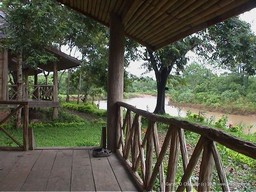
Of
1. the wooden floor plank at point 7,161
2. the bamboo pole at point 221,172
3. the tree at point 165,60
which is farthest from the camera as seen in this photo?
the tree at point 165,60

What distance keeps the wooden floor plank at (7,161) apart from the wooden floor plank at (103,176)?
1.07 m

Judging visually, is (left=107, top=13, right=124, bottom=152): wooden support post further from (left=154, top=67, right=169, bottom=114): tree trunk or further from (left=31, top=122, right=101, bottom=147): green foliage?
(left=154, top=67, right=169, bottom=114): tree trunk

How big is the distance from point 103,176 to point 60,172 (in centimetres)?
56

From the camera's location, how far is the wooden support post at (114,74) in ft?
15.5

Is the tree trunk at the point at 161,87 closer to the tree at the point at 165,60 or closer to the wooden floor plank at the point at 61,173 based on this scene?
the tree at the point at 165,60

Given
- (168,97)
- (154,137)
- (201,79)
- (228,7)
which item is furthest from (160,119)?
(168,97)

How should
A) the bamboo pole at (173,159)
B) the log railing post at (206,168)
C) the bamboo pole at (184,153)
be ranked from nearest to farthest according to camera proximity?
the log railing post at (206,168) → the bamboo pole at (184,153) → the bamboo pole at (173,159)

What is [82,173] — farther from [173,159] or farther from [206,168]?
[206,168]

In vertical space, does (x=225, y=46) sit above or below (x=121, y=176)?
above

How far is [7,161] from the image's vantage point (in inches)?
160

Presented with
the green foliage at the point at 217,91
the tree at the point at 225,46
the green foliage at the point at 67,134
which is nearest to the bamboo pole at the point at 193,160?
the green foliage at the point at 67,134

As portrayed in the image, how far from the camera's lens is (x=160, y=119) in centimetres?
267

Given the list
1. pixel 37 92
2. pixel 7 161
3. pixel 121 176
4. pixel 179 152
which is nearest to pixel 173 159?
pixel 179 152

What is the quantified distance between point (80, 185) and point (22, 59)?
822cm
